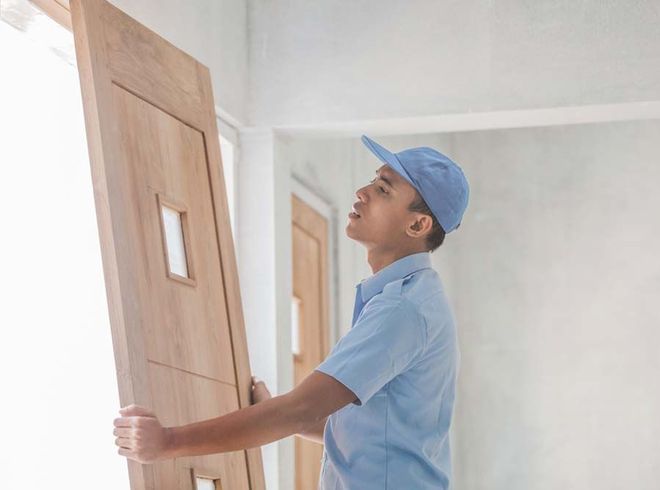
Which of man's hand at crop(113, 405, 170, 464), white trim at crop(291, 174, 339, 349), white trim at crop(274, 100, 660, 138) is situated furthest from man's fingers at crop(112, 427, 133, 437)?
white trim at crop(291, 174, 339, 349)

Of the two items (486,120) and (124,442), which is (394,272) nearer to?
(124,442)

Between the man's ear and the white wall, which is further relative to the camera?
the white wall

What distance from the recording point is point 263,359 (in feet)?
12.1

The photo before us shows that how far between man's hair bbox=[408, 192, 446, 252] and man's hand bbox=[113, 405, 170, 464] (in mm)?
737

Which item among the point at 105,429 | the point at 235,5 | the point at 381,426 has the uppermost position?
the point at 235,5

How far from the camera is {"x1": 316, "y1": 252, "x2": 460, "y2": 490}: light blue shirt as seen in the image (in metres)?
2.15

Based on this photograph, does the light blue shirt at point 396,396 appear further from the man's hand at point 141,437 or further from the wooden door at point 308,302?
the wooden door at point 308,302

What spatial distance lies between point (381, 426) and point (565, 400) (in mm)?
4278

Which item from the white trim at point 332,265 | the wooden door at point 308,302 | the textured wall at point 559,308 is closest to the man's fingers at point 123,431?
the wooden door at point 308,302

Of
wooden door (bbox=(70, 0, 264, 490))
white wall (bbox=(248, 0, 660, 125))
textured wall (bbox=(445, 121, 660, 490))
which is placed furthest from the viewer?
textured wall (bbox=(445, 121, 660, 490))

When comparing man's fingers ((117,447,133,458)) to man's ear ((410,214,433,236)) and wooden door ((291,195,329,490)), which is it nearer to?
man's ear ((410,214,433,236))

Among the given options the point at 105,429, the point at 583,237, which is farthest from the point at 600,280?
the point at 105,429

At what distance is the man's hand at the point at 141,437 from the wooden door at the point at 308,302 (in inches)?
98.5

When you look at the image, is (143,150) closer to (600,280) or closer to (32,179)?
(32,179)
